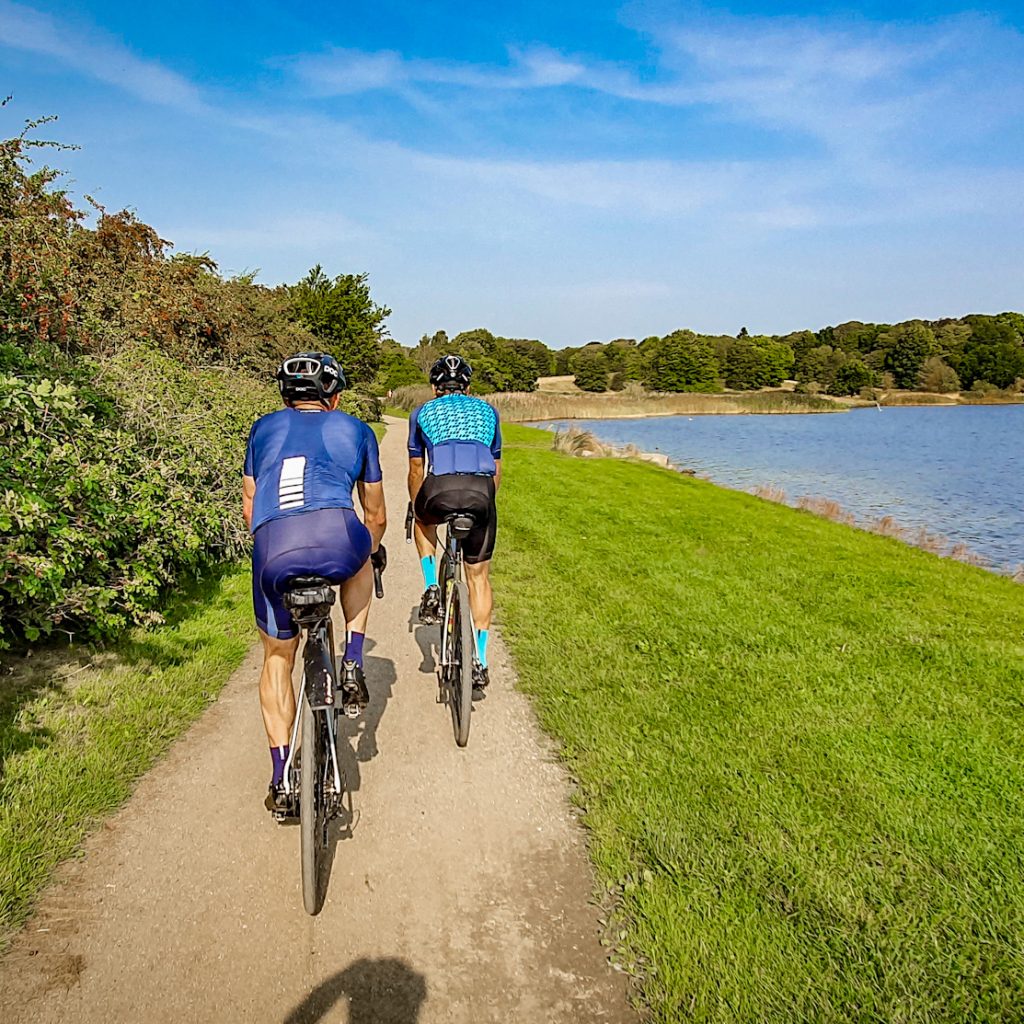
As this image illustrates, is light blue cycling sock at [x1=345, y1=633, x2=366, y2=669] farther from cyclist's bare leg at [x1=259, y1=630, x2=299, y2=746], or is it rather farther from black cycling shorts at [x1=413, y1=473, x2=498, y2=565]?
black cycling shorts at [x1=413, y1=473, x2=498, y2=565]

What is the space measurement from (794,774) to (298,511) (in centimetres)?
311

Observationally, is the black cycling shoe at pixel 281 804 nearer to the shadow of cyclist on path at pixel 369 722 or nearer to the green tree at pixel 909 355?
the shadow of cyclist on path at pixel 369 722

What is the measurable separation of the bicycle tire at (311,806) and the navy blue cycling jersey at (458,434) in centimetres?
178

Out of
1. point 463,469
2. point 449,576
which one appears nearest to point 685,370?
point 449,576

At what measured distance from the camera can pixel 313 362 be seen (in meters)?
3.09

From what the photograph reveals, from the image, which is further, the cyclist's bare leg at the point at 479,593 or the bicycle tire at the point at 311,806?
the cyclist's bare leg at the point at 479,593

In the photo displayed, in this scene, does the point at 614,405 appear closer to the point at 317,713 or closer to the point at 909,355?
the point at 317,713

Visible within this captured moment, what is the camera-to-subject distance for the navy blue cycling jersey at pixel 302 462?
2.82m

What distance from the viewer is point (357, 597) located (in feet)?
10.7

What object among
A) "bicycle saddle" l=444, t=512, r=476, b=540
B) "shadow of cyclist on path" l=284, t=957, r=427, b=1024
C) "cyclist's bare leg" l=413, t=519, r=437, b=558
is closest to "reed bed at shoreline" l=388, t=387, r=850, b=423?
"cyclist's bare leg" l=413, t=519, r=437, b=558

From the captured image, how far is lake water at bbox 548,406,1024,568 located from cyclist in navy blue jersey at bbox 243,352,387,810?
1251 centimetres

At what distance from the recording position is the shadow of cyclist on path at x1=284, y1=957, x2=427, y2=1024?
7.35 ft

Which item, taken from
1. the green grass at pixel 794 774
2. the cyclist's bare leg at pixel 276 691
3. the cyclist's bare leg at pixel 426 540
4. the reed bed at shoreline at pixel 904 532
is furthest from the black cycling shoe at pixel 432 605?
the reed bed at shoreline at pixel 904 532

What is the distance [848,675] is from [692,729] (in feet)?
5.88
